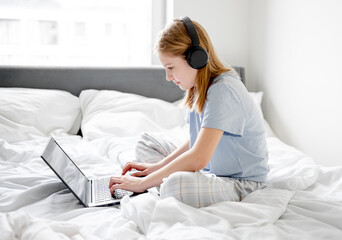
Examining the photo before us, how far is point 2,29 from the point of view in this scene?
2.53m

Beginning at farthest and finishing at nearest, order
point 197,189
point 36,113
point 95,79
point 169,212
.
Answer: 1. point 95,79
2. point 36,113
3. point 197,189
4. point 169,212

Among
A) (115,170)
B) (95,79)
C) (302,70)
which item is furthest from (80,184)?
(302,70)

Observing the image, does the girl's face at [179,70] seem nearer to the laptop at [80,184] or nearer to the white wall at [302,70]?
the laptop at [80,184]

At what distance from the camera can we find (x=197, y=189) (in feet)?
3.66

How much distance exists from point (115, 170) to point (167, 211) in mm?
602

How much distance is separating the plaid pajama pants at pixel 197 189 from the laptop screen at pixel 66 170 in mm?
275

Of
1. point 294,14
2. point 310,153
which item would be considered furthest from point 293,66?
point 310,153

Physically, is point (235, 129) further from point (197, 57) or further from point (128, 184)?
point (128, 184)

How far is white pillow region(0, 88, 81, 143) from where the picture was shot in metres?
2.04

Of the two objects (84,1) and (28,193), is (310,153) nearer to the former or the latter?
(28,193)

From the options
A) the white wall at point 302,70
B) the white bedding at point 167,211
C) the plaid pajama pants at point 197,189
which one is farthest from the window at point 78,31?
the plaid pajama pants at point 197,189

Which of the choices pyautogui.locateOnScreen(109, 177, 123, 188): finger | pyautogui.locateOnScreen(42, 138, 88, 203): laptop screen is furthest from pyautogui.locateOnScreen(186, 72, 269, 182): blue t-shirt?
pyautogui.locateOnScreen(42, 138, 88, 203): laptop screen

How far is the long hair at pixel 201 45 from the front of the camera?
1.24 meters

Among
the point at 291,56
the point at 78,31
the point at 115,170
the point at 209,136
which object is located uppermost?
the point at 78,31
